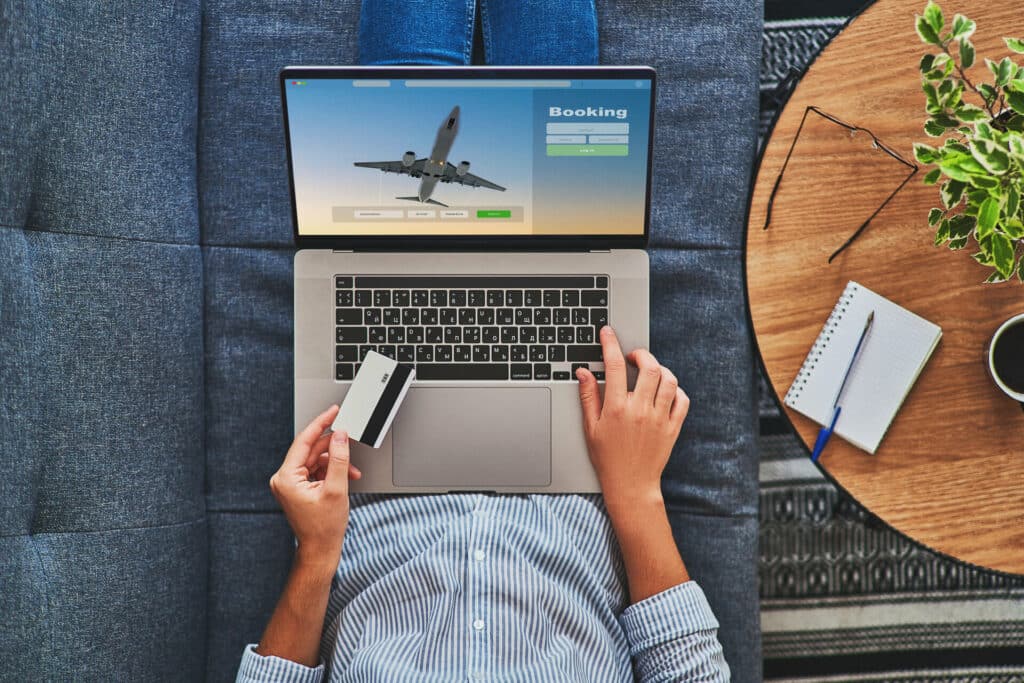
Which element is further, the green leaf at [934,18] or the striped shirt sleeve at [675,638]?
the striped shirt sleeve at [675,638]

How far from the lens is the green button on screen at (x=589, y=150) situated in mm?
949

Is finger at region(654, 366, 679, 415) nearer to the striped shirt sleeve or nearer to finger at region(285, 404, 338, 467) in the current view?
the striped shirt sleeve

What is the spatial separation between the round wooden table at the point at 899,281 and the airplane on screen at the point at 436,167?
1.35 feet

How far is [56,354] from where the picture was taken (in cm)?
97

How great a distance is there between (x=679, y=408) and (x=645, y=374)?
78 millimetres

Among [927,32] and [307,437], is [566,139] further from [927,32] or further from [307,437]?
[307,437]

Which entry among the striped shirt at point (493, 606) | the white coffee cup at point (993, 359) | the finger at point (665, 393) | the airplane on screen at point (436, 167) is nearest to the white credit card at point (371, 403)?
the striped shirt at point (493, 606)

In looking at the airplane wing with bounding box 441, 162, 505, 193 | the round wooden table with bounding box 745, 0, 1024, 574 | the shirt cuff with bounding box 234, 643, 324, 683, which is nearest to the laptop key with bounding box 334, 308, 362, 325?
the airplane wing with bounding box 441, 162, 505, 193

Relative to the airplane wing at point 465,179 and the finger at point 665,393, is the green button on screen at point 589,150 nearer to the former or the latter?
the airplane wing at point 465,179

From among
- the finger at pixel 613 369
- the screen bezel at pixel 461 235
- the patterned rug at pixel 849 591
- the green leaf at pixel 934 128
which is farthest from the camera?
the patterned rug at pixel 849 591

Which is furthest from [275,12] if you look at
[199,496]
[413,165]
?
[199,496]

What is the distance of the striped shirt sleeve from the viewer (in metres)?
0.96

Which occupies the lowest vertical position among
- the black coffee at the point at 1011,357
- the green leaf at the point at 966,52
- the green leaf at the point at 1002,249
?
the black coffee at the point at 1011,357

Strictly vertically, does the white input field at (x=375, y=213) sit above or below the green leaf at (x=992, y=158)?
below
